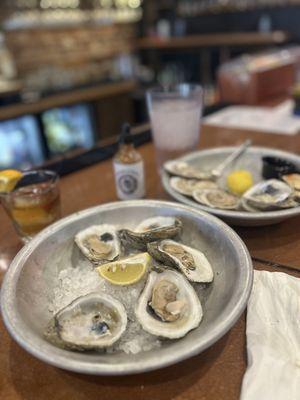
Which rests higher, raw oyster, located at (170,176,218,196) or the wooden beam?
raw oyster, located at (170,176,218,196)

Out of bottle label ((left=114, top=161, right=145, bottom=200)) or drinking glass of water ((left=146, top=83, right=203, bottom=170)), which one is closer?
bottle label ((left=114, top=161, right=145, bottom=200))

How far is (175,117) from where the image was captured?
3.32ft

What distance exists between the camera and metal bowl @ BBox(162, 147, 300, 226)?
2.28ft

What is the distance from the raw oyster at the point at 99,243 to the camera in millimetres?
632

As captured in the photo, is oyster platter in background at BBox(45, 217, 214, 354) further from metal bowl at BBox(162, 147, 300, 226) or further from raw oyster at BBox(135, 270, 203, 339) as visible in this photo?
metal bowl at BBox(162, 147, 300, 226)

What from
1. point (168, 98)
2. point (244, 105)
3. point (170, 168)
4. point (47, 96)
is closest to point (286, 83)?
point (244, 105)

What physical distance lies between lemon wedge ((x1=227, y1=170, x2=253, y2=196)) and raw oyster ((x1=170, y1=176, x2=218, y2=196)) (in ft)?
0.12

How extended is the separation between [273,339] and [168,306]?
15cm

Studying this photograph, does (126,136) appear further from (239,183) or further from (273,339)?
(273,339)

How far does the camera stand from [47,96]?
301cm

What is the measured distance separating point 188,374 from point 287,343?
142 millimetres

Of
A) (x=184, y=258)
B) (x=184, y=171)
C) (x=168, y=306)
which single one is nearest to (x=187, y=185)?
(x=184, y=171)

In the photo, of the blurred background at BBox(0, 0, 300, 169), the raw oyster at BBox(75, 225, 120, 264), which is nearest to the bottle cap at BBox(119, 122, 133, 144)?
the raw oyster at BBox(75, 225, 120, 264)

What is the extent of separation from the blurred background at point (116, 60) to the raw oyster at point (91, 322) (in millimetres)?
1409
